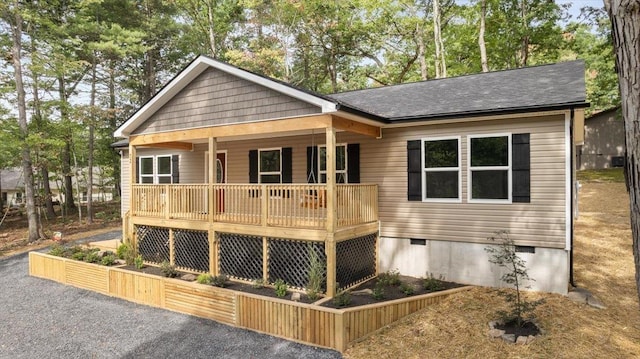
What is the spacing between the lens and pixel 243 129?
8.91m

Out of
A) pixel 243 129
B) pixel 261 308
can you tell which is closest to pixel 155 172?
pixel 243 129

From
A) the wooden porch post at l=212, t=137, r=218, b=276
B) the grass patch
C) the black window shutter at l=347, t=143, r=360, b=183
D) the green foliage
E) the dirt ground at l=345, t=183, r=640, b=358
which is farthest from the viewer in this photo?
the grass patch

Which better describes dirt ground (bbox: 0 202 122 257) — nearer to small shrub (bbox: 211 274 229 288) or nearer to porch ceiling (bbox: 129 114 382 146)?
porch ceiling (bbox: 129 114 382 146)

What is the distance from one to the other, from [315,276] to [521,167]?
488 centimetres

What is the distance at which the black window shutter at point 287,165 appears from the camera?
11109 millimetres

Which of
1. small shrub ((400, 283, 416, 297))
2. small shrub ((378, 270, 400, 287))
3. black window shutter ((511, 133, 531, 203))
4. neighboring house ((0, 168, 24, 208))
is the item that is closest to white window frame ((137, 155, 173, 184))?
small shrub ((378, 270, 400, 287))

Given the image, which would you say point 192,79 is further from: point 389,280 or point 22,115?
point 22,115

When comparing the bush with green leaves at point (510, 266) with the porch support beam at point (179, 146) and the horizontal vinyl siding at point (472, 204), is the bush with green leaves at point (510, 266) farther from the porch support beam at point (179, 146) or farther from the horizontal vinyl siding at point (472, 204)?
the porch support beam at point (179, 146)

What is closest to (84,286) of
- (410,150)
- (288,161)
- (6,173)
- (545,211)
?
(288,161)

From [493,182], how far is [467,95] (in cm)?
243

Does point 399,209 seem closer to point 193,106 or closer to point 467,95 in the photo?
point 467,95

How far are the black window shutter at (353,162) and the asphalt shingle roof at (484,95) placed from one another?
1.07 metres

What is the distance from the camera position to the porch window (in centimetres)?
801

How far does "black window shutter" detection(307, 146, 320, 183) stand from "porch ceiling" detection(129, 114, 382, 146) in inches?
55.4
